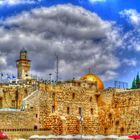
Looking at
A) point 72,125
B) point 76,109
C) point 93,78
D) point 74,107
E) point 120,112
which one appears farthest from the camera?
point 93,78

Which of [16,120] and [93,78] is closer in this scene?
[16,120]

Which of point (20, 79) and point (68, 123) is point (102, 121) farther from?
point (20, 79)

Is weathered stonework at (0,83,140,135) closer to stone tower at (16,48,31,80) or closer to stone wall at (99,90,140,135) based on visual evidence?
stone wall at (99,90,140,135)

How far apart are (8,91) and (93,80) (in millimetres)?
14859

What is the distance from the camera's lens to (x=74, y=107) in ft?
180

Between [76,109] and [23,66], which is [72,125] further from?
[23,66]

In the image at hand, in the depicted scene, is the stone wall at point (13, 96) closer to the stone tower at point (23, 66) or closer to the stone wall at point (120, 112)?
the stone wall at point (120, 112)

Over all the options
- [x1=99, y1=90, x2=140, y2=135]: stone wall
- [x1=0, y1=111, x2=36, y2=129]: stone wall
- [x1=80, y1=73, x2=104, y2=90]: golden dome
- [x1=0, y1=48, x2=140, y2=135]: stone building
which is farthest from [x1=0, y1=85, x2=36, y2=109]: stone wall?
[x1=80, y1=73, x2=104, y2=90]: golden dome

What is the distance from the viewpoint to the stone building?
51938mm

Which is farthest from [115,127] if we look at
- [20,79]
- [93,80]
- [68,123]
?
[20,79]

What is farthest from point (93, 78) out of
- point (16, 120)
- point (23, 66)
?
point (16, 120)

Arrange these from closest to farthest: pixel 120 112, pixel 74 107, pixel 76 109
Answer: pixel 74 107, pixel 76 109, pixel 120 112

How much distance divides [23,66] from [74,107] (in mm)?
19943

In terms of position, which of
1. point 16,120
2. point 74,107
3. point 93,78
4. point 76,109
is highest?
point 93,78
